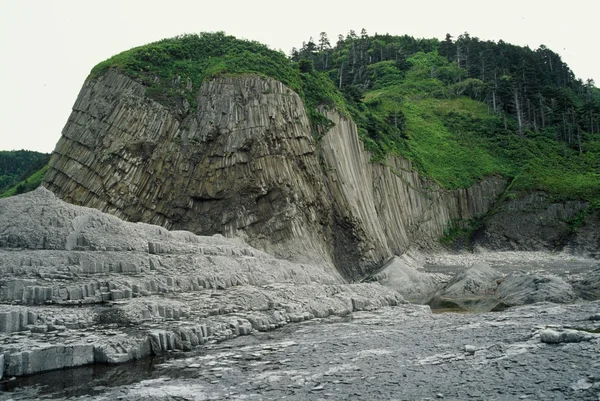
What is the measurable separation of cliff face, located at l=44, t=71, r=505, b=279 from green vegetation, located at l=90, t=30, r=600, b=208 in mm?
1774

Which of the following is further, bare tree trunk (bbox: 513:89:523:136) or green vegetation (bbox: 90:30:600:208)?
bare tree trunk (bbox: 513:89:523:136)

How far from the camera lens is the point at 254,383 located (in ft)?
34.7

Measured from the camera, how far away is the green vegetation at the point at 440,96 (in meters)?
38.2

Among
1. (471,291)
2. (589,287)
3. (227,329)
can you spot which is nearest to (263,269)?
(227,329)

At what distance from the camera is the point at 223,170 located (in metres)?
33.8

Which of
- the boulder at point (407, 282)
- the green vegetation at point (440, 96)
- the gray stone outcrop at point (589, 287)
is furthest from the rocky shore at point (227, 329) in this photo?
the green vegetation at point (440, 96)

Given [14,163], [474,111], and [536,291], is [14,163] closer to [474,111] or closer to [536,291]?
[474,111]

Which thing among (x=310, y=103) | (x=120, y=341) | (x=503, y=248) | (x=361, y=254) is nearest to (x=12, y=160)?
(x=310, y=103)

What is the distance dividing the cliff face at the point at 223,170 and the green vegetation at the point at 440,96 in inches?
69.8

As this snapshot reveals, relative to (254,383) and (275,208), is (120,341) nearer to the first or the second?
(254,383)

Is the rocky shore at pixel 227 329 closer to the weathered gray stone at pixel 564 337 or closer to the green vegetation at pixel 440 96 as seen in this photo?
the weathered gray stone at pixel 564 337

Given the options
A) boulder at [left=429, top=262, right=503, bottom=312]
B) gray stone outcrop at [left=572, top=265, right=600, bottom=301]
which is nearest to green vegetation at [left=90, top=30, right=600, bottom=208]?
boulder at [left=429, top=262, right=503, bottom=312]

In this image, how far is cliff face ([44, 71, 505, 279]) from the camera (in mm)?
33062

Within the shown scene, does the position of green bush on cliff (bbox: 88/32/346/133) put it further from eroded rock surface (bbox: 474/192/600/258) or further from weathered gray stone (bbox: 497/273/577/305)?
eroded rock surface (bbox: 474/192/600/258)
